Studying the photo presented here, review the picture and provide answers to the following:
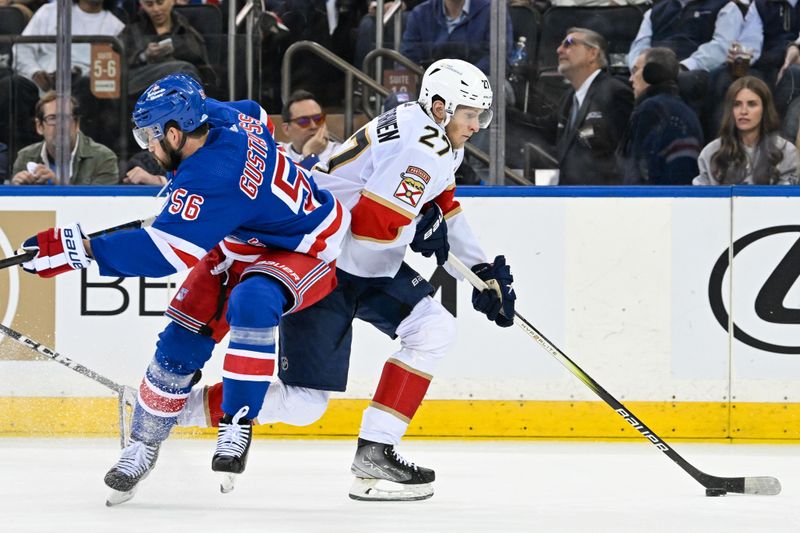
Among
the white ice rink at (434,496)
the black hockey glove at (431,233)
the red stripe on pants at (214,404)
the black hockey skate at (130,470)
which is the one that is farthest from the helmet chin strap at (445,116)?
the black hockey skate at (130,470)

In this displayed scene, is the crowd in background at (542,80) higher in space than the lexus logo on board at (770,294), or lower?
higher

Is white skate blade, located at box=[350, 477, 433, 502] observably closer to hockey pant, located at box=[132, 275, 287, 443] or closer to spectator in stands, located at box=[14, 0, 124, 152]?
hockey pant, located at box=[132, 275, 287, 443]

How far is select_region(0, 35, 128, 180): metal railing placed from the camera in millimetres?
5359

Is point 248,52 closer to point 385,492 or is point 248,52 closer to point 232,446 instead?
point 385,492

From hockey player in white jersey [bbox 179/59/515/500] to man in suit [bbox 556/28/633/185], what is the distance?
1.39 meters

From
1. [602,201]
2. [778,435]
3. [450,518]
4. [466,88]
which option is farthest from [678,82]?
[450,518]

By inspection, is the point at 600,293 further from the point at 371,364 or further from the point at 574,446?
the point at 371,364

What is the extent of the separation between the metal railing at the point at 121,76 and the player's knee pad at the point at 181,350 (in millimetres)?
1874

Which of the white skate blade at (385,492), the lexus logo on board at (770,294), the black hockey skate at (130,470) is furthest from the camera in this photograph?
the lexus logo on board at (770,294)

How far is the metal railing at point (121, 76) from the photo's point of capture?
5.36 meters

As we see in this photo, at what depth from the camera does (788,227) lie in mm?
5133

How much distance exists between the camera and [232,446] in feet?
11.1

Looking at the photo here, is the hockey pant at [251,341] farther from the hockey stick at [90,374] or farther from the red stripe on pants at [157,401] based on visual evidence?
the hockey stick at [90,374]

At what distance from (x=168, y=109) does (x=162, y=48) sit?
2124mm
